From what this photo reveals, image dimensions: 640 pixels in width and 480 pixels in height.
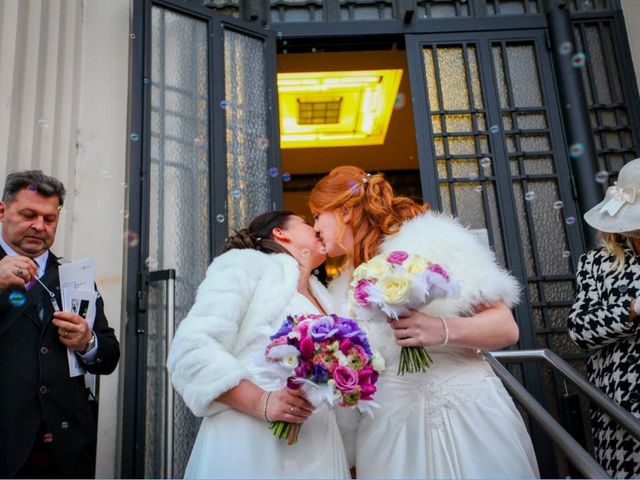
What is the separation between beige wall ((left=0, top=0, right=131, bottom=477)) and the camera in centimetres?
448

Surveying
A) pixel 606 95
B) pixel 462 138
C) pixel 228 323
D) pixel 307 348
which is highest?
pixel 606 95

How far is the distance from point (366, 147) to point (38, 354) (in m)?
7.40

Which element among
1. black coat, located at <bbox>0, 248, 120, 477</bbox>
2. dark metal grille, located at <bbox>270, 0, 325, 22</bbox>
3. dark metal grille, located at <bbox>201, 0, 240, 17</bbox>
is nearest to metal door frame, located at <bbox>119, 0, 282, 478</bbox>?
dark metal grille, located at <bbox>270, 0, 325, 22</bbox>

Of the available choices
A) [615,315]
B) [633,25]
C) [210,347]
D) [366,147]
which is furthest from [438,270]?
[366,147]

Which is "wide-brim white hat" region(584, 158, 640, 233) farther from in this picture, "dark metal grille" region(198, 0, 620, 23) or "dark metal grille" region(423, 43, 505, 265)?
"dark metal grille" region(198, 0, 620, 23)

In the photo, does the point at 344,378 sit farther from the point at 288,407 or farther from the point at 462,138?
the point at 462,138

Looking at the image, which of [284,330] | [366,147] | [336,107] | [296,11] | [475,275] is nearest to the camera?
[284,330]

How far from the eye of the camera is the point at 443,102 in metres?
5.45

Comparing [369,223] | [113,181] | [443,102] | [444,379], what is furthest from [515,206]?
[113,181]

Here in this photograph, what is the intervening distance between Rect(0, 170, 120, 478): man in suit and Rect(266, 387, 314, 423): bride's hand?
1.25 meters

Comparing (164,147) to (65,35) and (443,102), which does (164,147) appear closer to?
(65,35)

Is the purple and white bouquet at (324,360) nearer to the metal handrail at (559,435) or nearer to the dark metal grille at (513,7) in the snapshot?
the metal handrail at (559,435)

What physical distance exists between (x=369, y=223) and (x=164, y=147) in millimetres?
2182

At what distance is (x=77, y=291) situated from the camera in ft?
10.6
